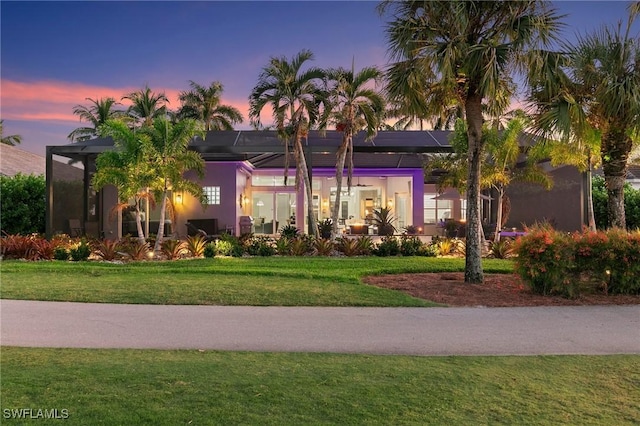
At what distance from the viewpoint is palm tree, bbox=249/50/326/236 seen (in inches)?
578

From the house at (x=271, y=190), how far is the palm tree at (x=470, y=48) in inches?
277

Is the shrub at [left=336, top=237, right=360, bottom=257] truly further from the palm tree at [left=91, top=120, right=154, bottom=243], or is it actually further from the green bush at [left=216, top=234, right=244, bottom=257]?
the palm tree at [left=91, top=120, right=154, bottom=243]

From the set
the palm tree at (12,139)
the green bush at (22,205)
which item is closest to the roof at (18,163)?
the green bush at (22,205)

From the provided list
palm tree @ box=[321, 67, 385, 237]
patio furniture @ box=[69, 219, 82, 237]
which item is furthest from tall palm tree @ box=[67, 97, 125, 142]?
palm tree @ box=[321, 67, 385, 237]

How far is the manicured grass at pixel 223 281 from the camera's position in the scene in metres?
8.03

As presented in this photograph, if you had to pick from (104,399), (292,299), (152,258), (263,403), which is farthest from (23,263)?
(263,403)

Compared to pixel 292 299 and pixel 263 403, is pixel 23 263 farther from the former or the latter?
pixel 263 403

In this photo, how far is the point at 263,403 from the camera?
3.49m

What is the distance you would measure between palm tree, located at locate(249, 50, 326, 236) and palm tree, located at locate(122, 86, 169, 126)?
26.0m

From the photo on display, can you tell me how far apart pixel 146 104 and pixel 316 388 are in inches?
1546

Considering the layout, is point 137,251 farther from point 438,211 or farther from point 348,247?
point 438,211

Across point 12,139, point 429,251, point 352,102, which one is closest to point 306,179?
point 352,102

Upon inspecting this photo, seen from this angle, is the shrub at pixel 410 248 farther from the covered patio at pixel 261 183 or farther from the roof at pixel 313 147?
the roof at pixel 313 147

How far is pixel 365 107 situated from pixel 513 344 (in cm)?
1067
